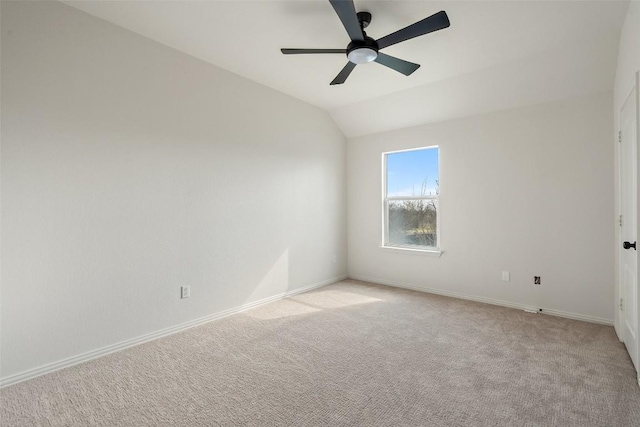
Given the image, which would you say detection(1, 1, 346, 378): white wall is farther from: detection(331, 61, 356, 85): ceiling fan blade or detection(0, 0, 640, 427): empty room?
detection(331, 61, 356, 85): ceiling fan blade

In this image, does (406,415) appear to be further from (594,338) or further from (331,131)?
(331,131)

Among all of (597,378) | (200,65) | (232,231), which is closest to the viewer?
(597,378)

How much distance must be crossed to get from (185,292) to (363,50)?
271 centimetres

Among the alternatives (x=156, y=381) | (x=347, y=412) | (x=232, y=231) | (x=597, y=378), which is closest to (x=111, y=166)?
(x=232, y=231)

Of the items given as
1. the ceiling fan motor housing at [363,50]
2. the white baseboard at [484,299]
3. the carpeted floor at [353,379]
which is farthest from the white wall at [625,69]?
the ceiling fan motor housing at [363,50]

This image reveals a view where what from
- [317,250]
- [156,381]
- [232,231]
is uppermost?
[232,231]

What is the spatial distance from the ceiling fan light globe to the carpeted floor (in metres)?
2.38

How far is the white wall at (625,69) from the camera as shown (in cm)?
212

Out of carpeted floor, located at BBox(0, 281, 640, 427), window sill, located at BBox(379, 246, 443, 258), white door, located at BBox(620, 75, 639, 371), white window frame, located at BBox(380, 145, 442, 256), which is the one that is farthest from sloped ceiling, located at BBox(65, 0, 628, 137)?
carpeted floor, located at BBox(0, 281, 640, 427)

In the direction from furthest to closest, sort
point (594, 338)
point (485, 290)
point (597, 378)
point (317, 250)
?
1. point (317, 250)
2. point (485, 290)
3. point (594, 338)
4. point (597, 378)

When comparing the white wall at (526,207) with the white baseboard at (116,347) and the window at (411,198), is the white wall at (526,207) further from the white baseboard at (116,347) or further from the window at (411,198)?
the white baseboard at (116,347)

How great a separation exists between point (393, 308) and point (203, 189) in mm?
2521

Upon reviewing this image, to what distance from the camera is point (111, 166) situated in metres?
2.61

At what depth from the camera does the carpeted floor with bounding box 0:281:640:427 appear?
179 centimetres
